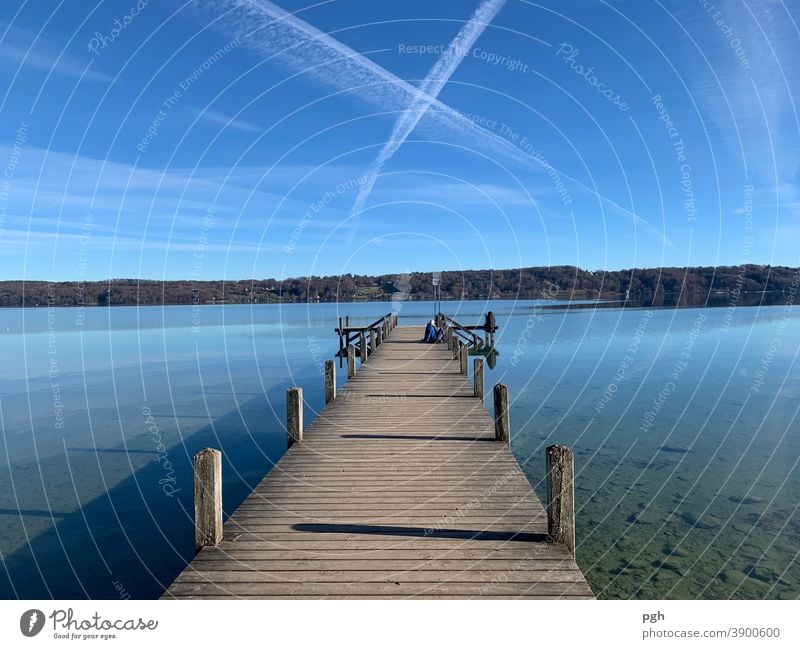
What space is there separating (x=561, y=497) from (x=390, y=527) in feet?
7.63

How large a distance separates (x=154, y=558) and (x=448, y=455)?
259 inches

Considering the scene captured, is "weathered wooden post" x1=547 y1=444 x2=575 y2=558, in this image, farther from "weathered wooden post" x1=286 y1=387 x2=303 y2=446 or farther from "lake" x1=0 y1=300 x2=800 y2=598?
"weathered wooden post" x1=286 y1=387 x2=303 y2=446

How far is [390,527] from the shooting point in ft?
23.3

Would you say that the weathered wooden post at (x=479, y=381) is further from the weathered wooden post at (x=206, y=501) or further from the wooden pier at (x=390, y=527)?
the weathered wooden post at (x=206, y=501)

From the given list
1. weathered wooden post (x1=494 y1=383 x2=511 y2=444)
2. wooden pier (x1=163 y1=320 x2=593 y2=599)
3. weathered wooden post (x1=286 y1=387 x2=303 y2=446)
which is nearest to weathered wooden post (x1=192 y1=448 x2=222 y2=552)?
wooden pier (x1=163 y1=320 x2=593 y2=599)

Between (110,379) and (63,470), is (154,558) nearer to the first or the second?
(63,470)

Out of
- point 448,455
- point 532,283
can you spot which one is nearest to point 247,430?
point 448,455

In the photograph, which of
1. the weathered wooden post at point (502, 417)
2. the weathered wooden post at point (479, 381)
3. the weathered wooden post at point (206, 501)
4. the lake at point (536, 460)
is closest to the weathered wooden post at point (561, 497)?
the lake at point (536, 460)
